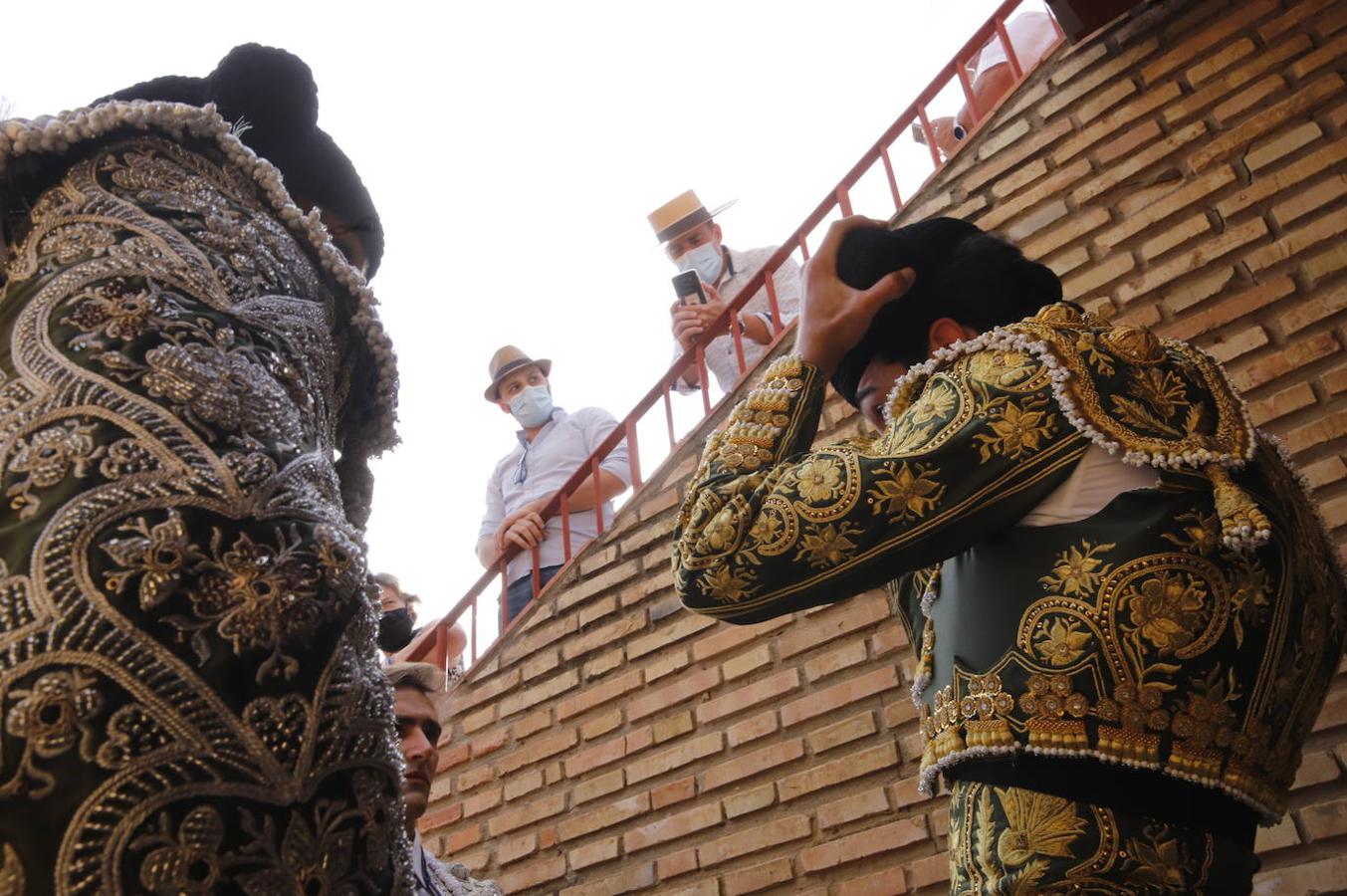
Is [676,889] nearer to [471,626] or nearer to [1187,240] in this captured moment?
[471,626]

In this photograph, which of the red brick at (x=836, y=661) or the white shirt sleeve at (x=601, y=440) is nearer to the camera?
the red brick at (x=836, y=661)

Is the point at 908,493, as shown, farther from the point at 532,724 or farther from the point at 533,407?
the point at 533,407

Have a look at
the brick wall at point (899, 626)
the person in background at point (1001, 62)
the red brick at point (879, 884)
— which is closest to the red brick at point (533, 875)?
the brick wall at point (899, 626)

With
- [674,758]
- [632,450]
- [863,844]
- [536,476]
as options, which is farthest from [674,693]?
[536,476]

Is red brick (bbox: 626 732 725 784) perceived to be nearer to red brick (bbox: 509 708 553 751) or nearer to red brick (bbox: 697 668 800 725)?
red brick (bbox: 697 668 800 725)

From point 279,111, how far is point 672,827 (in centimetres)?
233

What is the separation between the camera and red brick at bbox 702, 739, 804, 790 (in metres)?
2.74

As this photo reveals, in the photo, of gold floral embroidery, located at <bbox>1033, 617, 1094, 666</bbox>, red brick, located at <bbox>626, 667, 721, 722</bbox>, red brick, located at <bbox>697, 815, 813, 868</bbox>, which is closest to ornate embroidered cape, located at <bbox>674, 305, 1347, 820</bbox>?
gold floral embroidery, located at <bbox>1033, 617, 1094, 666</bbox>

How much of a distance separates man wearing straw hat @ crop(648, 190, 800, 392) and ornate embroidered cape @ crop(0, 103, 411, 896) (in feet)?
9.29

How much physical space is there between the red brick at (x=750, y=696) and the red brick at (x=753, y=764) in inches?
5.1

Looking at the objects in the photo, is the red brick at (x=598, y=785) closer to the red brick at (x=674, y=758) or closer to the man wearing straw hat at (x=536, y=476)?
the red brick at (x=674, y=758)

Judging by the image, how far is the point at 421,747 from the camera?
288cm

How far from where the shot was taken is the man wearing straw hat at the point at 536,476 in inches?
154

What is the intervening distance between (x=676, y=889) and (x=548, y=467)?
6.63 ft
